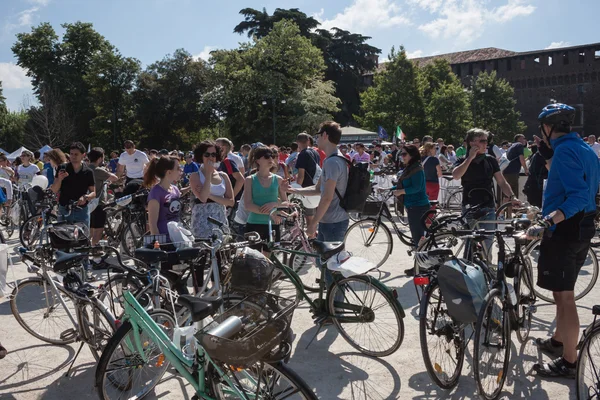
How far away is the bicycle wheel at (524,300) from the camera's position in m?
4.32

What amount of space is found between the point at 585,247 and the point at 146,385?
128 inches

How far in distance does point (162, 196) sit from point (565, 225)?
3.68 metres

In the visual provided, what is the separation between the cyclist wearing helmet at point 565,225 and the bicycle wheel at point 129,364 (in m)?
2.68

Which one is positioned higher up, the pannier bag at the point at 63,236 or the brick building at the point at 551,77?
the brick building at the point at 551,77

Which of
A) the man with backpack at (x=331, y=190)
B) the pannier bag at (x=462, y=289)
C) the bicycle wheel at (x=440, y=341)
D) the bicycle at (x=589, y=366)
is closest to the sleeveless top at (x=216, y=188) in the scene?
the man with backpack at (x=331, y=190)

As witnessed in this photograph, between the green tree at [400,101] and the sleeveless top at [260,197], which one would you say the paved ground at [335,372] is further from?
the green tree at [400,101]

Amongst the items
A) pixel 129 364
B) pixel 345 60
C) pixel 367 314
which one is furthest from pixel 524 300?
pixel 345 60

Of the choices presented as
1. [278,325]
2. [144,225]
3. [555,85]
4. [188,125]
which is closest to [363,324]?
[278,325]

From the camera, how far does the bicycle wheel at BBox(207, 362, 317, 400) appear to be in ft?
8.91

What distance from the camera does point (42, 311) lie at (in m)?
4.71

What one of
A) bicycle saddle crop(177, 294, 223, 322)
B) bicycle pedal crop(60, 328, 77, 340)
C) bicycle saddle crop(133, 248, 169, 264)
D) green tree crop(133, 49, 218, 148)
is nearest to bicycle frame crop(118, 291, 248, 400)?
bicycle saddle crop(177, 294, 223, 322)

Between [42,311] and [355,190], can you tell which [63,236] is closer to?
[42,311]

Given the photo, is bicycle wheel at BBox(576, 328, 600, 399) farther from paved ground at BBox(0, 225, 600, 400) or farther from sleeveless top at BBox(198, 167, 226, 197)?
sleeveless top at BBox(198, 167, 226, 197)

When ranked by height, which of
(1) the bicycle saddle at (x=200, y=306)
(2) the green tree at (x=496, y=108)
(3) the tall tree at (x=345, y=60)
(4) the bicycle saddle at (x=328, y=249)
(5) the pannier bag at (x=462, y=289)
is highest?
(3) the tall tree at (x=345, y=60)
